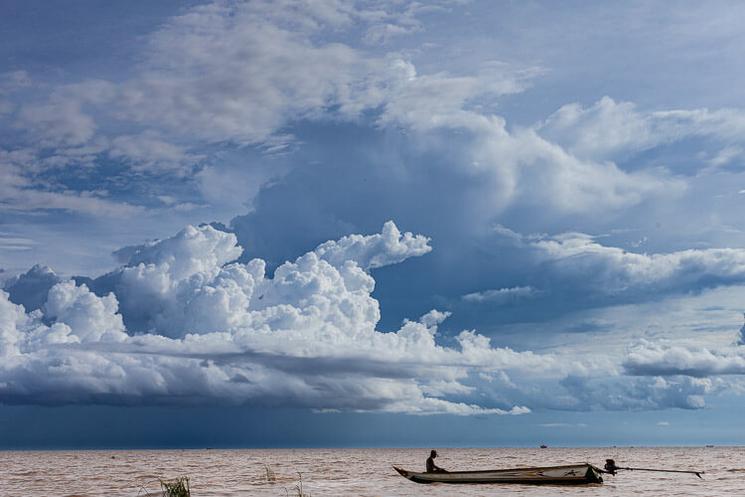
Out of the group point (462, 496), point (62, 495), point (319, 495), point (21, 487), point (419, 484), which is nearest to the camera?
point (462, 496)

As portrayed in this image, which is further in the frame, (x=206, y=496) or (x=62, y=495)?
(x=62, y=495)

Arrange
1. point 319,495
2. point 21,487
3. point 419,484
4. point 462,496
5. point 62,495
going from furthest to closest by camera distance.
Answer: point 21,487, point 419,484, point 62,495, point 319,495, point 462,496

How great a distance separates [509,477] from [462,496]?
319 inches

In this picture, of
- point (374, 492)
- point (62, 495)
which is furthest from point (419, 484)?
point (62, 495)

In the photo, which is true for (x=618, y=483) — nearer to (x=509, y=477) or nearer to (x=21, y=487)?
(x=509, y=477)

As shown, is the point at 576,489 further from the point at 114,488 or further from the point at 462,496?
the point at 114,488

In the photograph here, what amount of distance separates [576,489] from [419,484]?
15.5 metres

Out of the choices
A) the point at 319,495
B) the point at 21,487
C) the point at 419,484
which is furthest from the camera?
the point at 21,487

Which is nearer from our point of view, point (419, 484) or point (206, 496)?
point (206, 496)

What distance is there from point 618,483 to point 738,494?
53.9 feet

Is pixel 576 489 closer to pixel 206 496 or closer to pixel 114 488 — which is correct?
pixel 206 496

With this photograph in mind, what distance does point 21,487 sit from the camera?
86.0 m

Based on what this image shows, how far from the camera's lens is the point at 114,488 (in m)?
81.2

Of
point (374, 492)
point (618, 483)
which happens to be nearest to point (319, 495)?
point (374, 492)
